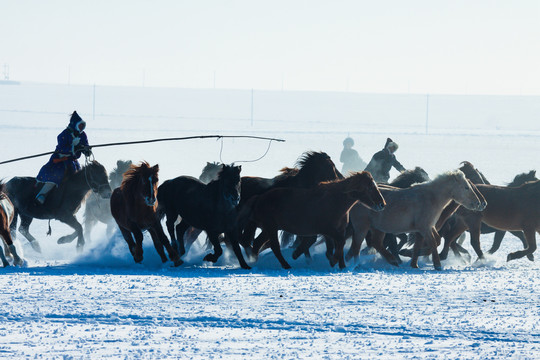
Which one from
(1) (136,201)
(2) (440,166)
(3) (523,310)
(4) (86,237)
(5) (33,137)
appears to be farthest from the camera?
(5) (33,137)

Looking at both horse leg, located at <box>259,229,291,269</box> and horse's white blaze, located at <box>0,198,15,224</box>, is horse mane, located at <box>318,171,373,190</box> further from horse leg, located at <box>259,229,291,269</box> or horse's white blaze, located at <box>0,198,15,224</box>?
horse's white blaze, located at <box>0,198,15,224</box>

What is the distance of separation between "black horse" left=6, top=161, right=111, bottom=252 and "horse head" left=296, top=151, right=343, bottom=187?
253 cm

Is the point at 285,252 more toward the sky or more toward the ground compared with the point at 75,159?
more toward the ground

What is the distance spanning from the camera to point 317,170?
1165 centimetres

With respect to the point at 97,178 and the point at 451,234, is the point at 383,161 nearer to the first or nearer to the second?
the point at 451,234

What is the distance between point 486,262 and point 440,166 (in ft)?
68.3

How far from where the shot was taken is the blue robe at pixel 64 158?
40.4 feet

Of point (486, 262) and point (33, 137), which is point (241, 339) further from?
point (33, 137)

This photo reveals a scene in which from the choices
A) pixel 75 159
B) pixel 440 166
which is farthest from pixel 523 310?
pixel 440 166

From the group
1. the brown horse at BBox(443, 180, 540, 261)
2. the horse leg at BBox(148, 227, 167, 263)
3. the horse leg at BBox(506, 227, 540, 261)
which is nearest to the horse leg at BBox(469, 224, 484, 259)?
the brown horse at BBox(443, 180, 540, 261)

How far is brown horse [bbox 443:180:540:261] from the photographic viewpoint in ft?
40.3

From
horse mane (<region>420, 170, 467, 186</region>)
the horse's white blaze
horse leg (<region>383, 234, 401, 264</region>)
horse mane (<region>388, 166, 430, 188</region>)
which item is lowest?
horse leg (<region>383, 234, 401, 264</region>)

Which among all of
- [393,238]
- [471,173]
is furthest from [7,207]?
[471,173]

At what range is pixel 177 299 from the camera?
26.9 ft
